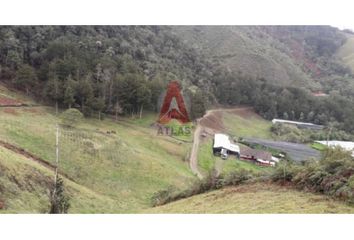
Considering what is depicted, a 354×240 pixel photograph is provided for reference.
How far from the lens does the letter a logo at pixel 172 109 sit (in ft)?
33.2

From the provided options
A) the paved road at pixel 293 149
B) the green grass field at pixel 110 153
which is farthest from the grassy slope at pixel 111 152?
the paved road at pixel 293 149

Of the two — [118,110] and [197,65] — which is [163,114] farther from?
[197,65]

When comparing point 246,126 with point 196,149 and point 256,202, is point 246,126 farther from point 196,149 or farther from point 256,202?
point 256,202

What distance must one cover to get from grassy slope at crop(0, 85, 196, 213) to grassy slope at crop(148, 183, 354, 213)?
879 millimetres

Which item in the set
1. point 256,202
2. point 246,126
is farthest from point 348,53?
point 256,202

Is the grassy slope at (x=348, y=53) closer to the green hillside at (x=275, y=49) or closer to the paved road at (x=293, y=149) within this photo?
the green hillside at (x=275, y=49)

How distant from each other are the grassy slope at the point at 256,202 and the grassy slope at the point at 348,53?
5.45 m

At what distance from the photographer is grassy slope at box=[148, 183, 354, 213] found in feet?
25.5

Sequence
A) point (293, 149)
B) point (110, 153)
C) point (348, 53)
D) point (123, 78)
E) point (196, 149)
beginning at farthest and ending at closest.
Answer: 1. point (348, 53)
2. point (123, 78)
3. point (196, 149)
4. point (293, 149)
5. point (110, 153)

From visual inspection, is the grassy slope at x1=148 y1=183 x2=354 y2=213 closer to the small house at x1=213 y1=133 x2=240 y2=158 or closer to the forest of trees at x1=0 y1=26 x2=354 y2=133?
the small house at x1=213 y1=133 x2=240 y2=158

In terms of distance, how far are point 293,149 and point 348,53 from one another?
4758 mm

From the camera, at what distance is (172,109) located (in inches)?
400

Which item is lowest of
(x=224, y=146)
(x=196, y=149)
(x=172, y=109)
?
(x=196, y=149)
